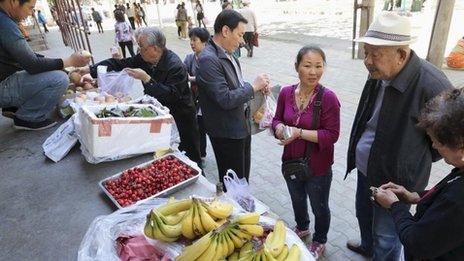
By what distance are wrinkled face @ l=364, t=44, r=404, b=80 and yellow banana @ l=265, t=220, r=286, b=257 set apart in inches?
43.4

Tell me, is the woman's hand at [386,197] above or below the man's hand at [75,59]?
below

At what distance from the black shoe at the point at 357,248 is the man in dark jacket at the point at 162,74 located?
6.58 feet

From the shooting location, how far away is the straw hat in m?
1.90

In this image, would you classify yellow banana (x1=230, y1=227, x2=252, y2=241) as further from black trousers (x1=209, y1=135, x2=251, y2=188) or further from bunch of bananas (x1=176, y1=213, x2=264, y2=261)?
black trousers (x1=209, y1=135, x2=251, y2=188)

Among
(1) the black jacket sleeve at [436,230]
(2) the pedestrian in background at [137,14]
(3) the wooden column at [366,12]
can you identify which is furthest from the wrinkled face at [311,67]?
(2) the pedestrian in background at [137,14]

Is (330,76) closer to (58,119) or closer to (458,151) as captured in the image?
(58,119)

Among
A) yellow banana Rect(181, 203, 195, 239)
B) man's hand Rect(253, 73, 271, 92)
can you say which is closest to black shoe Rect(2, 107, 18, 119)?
man's hand Rect(253, 73, 271, 92)

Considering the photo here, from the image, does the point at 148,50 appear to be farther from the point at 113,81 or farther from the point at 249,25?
the point at 249,25

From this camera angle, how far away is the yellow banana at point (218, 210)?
158cm

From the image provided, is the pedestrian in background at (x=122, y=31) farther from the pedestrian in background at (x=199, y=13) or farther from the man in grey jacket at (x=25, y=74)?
the man in grey jacket at (x=25, y=74)

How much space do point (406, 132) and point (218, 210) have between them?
121 centimetres

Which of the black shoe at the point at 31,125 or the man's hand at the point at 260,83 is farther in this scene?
the black shoe at the point at 31,125

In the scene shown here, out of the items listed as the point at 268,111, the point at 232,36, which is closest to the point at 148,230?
the point at 232,36

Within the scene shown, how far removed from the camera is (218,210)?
62.9 inches
